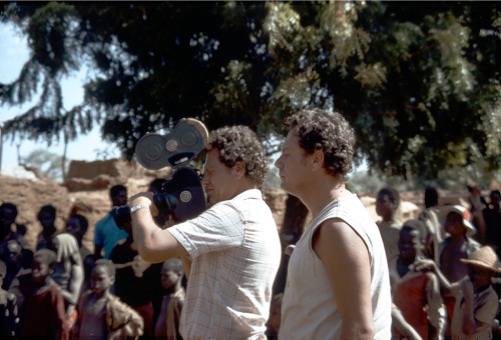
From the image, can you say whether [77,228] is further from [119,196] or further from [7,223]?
[7,223]

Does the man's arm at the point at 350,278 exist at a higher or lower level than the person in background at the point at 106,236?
lower

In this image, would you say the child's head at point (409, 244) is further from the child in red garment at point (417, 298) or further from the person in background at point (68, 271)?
the person in background at point (68, 271)

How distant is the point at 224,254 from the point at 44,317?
12.5 ft

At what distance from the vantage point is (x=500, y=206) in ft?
24.0

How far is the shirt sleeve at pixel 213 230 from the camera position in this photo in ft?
9.77

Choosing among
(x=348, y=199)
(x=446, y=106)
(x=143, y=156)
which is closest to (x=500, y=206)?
(x=446, y=106)

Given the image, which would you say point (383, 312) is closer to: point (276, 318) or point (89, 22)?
point (276, 318)

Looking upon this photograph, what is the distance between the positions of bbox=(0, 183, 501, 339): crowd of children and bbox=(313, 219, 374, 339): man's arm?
11.1 feet

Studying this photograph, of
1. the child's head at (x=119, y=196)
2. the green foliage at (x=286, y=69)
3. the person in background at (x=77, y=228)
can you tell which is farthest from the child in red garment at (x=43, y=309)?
the green foliage at (x=286, y=69)

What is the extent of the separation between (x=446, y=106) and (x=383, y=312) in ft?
20.5

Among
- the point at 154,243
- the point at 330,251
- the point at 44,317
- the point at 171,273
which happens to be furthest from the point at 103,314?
the point at 330,251

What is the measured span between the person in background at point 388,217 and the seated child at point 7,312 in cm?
299

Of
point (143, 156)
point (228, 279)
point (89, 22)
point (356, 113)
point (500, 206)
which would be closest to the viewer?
point (228, 279)

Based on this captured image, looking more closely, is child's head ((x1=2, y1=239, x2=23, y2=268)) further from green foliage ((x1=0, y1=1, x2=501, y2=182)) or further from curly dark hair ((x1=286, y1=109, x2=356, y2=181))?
curly dark hair ((x1=286, y1=109, x2=356, y2=181))
